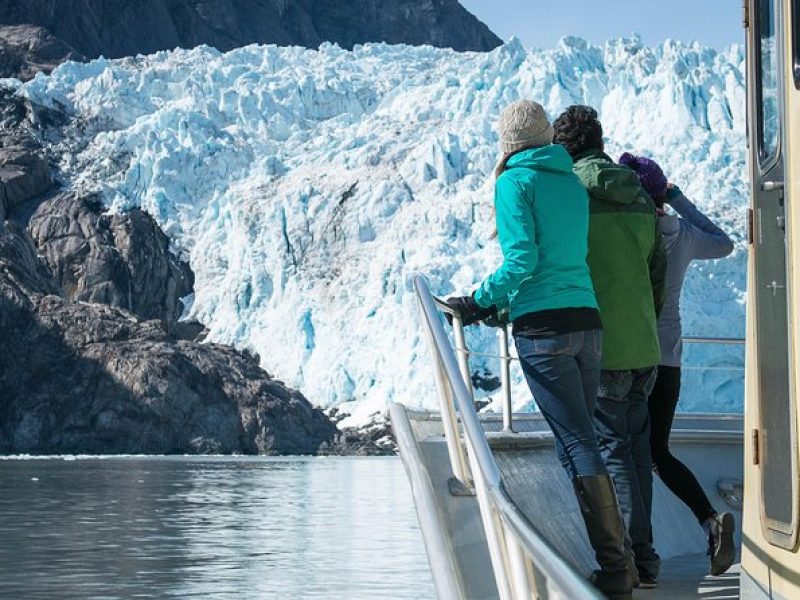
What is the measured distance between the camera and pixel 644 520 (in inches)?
133

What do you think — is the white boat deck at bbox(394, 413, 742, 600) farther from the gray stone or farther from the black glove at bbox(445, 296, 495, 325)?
the gray stone

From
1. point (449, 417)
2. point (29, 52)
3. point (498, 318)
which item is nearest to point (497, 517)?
point (449, 417)

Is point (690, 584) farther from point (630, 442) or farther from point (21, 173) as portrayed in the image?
point (21, 173)

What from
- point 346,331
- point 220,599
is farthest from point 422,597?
point 346,331

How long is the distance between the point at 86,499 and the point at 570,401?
30.0 metres

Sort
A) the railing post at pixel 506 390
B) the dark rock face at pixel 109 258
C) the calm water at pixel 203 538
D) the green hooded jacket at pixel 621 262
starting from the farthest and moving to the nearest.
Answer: the dark rock face at pixel 109 258, the calm water at pixel 203 538, the railing post at pixel 506 390, the green hooded jacket at pixel 621 262

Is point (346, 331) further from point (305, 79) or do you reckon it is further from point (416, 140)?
point (305, 79)

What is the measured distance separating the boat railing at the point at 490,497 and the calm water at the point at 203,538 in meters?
12.6

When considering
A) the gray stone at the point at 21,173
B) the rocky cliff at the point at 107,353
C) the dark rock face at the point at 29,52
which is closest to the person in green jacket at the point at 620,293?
the rocky cliff at the point at 107,353

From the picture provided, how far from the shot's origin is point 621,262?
3.26m

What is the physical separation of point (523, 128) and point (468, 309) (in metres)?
0.44

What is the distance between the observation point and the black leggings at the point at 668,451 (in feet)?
12.4

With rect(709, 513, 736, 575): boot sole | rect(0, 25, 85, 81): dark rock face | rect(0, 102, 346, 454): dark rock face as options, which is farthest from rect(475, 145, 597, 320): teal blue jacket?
rect(0, 25, 85, 81): dark rock face

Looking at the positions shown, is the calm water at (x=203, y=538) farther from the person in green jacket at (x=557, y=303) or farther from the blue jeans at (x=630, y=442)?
the person in green jacket at (x=557, y=303)
